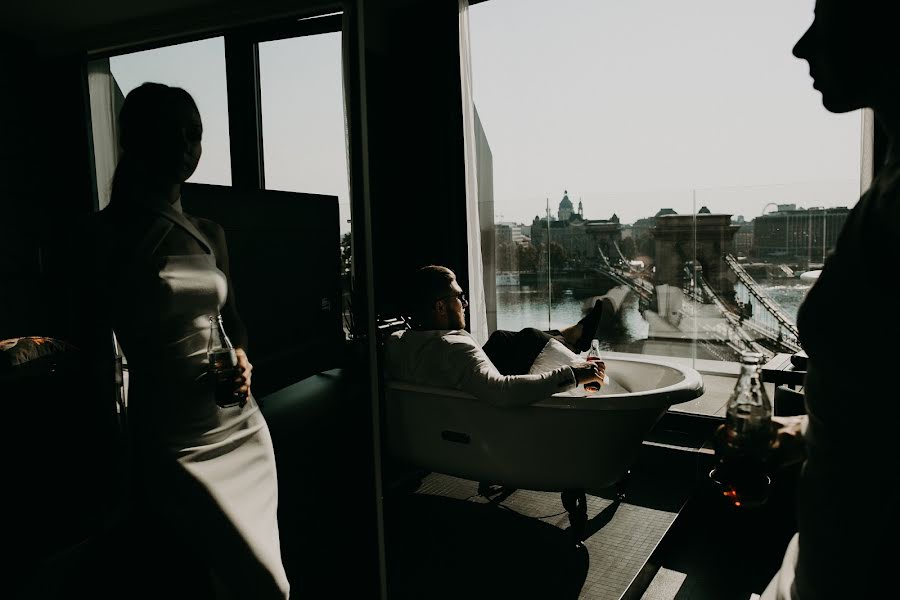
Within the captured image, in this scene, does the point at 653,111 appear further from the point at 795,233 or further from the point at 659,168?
the point at 795,233

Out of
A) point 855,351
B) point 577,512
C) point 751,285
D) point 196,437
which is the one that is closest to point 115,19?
point 196,437

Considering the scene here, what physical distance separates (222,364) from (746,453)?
82 centimetres

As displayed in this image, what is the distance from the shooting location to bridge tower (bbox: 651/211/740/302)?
3.88 m

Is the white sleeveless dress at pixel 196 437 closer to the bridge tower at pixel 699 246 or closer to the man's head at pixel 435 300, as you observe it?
the man's head at pixel 435 300

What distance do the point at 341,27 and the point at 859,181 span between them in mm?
2504

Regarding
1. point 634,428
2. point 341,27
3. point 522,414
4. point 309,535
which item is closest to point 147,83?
point 341,27

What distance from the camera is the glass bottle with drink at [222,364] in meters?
0.96

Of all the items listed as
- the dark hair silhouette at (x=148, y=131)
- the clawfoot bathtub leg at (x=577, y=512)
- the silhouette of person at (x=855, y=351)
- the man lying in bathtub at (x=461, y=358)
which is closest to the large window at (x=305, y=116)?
the dark hair silhouette at (x=148, y=131)

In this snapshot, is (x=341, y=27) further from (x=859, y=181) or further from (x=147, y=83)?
(x=859, y=181)

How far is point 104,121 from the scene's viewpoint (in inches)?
32.0

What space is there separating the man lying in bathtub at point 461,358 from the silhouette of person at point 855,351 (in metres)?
1.46

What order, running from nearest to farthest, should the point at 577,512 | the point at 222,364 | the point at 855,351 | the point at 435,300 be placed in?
1. the point at 855,351
2. the point at 222,364
3. the point at 577,512
4. the point at 435,300

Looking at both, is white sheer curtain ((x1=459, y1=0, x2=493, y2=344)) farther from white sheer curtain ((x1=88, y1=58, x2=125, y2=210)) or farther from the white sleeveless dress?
white sheer curtain ((x1=88, y1=58, x2=125, y2=210))

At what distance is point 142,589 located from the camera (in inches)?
35.3
